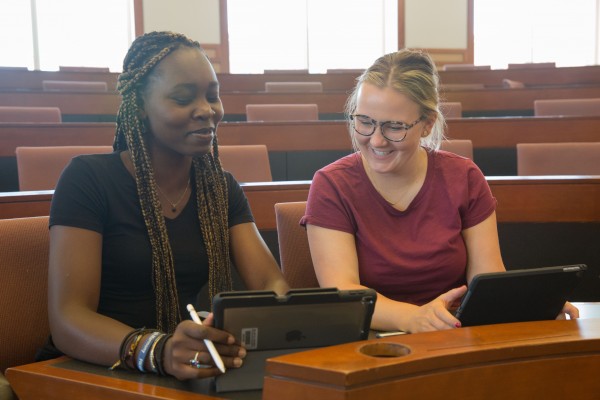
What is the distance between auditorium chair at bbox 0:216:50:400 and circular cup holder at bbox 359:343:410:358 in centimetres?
84

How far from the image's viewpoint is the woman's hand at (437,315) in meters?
1.20

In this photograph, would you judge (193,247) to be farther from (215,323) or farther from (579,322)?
(579,322)

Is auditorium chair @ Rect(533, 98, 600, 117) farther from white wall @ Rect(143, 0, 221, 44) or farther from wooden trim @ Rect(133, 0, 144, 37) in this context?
wooden trim @ Rect(133, 0, 144, 37)

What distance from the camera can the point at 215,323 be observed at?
3.09ft

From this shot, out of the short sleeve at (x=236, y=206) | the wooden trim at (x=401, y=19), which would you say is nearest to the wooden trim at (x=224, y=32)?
the wooden trim at (x=401, y=19)

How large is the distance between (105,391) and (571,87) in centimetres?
531

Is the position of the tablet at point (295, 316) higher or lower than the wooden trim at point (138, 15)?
lower

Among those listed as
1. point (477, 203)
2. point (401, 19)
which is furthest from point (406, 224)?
point (401, 19)

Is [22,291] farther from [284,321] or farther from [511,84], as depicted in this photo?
[511,84]

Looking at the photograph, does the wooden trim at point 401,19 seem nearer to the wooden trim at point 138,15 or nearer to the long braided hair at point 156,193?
the wooden trim at point 138,15

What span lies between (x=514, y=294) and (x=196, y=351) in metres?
0.47

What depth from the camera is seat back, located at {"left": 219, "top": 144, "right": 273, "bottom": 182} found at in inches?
111

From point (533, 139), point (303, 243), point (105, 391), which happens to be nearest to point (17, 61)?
point (533, 139)

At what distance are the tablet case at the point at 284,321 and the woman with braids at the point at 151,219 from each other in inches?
11.4
